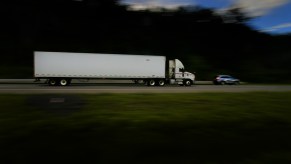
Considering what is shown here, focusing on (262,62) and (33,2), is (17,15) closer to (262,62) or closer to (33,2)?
(33,2)

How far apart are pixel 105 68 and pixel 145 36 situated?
120 feet

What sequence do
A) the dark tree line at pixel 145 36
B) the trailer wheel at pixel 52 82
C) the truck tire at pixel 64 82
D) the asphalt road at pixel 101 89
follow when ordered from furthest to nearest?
the dark tree line at pixel 145 36 < the truck tire at pixel 64 82 < the trailer wheel at pixel 52 82 < the asphalt road at pixel 101 89

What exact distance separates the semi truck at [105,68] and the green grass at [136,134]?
23.3 meters

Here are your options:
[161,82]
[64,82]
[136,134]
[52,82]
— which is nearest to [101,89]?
[64,82]

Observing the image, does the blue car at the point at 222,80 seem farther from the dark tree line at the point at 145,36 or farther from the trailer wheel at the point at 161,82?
the trailer wheel at the point at 161,82

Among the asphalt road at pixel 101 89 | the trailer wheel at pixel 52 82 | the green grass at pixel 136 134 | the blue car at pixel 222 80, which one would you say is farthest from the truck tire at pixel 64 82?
the green grass at pixel 136 134

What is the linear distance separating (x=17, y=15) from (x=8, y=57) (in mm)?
13963

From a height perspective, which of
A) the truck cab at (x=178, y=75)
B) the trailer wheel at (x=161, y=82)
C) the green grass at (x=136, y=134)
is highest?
the truck cab at (x=178, y=75)

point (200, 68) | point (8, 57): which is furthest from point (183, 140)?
point (200, 68)

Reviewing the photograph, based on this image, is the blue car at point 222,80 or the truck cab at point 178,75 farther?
the blue car at point 222,80

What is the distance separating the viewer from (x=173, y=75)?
3981cm

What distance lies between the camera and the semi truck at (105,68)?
35312mm

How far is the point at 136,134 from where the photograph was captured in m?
8.55

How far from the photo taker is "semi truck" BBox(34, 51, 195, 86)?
35.3 metres
